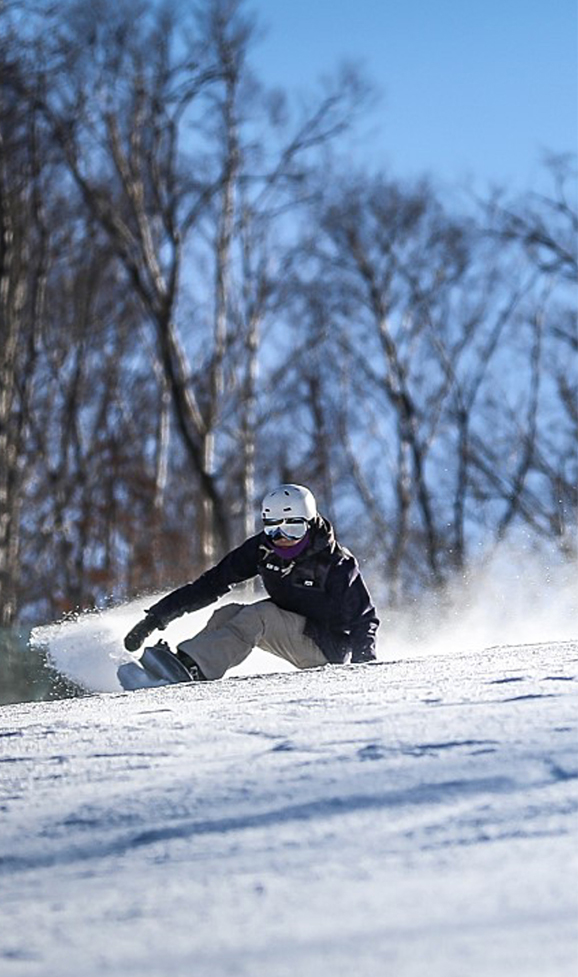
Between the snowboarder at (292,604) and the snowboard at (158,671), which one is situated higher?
the snowboarder at (292,604)

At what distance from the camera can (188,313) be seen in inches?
1041

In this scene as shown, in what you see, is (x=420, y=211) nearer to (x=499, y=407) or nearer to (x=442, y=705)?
(x=499, y=407)

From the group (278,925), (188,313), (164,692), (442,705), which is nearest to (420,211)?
(188,313)

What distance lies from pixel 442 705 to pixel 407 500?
24.5 m

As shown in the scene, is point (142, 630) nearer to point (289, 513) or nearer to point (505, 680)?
point (289, 513)

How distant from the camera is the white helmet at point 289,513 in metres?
7.63

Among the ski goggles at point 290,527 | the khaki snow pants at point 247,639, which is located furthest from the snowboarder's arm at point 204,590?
the ski goggles at point 290,527

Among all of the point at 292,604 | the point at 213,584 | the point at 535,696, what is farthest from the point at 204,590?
the point at 535,696

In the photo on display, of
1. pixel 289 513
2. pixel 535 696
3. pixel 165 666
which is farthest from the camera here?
pixel 289 513

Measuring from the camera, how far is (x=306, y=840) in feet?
10.9

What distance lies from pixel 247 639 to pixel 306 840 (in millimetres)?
4334

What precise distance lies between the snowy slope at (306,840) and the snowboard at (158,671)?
8.19 ft

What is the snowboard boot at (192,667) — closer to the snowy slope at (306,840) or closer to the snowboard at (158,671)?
the snowboard at (158,671)

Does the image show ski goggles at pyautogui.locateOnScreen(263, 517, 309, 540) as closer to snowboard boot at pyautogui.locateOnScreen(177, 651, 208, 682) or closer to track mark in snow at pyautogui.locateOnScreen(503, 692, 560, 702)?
snowboard boot at pyautogui.locateOnScreen(177, 651, 208, 682)
